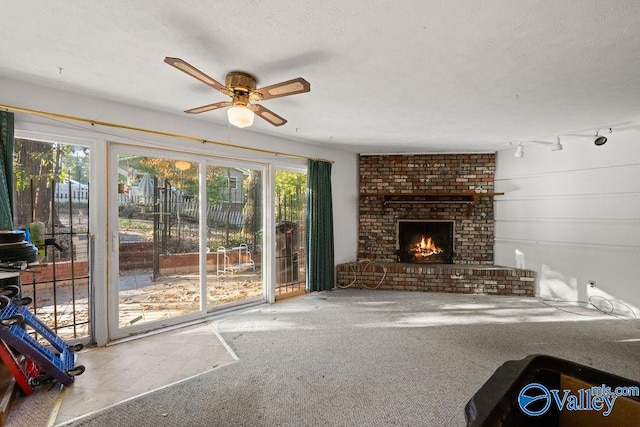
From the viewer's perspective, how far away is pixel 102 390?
1.98 m

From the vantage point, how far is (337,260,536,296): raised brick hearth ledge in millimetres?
4277

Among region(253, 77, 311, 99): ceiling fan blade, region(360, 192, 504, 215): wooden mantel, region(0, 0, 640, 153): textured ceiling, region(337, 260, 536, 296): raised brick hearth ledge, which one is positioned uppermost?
region(0, 0, 640, 153): textured ceiling

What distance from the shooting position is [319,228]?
4.37 m

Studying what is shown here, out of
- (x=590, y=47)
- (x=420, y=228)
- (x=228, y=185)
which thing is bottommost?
(x=420, y=228)

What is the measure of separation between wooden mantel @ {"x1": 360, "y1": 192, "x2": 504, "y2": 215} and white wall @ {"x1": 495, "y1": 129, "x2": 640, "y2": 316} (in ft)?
1.41

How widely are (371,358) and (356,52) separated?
2.31 m

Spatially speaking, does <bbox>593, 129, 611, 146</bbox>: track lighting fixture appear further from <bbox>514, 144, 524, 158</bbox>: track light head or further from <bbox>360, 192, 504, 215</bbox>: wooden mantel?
<bbox>360, 192, 504, 215</bbox>: wooden mantel

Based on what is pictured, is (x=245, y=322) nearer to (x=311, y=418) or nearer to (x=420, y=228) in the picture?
(x=311, y=418)

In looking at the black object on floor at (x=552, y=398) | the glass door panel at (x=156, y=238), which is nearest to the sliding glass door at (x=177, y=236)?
the glass door panel at (x=156, y=238)

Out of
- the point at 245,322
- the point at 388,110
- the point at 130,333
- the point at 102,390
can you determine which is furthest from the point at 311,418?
the point at 388,110

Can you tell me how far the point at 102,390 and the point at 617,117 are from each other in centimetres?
522

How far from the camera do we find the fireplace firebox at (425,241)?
15.9 ft

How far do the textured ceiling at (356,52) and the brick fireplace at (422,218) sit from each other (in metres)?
1.86

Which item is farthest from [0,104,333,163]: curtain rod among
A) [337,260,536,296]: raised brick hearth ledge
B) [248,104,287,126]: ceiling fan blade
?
[337,260,536,296]: raised brick hearth ledge
